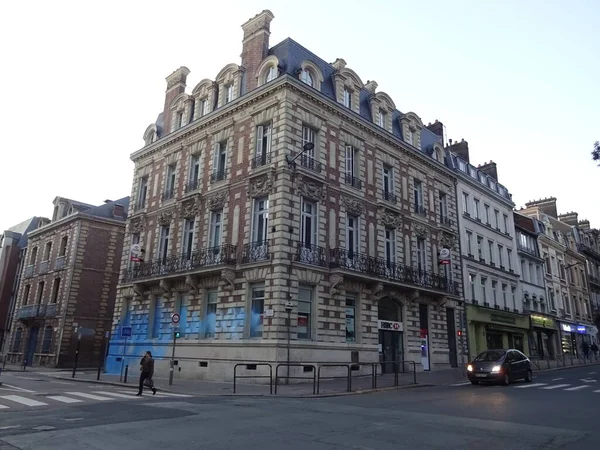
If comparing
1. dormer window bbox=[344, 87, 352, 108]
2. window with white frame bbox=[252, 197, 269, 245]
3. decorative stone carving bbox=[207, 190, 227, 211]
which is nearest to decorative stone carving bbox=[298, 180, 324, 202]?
window with white frame bbox=[252, 197, 269, 245]

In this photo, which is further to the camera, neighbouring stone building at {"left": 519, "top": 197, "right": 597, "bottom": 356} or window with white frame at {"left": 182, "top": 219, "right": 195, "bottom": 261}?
neighbouring stone building at {"left": 519, "top": 197, "right": 597, "bottom": 356}

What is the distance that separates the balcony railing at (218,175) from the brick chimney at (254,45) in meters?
4.24

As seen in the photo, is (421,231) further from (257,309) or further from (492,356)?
(257,309)

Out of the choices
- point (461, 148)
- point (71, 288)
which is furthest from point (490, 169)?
point (71, 288)

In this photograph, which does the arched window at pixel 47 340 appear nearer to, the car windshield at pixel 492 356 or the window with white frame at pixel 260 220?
the window with white frame at pixel 260 220

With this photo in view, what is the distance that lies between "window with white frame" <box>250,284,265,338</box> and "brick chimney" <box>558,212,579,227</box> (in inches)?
1901

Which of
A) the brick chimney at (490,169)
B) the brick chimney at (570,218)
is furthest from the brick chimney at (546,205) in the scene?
the brick chimney at (490,169)

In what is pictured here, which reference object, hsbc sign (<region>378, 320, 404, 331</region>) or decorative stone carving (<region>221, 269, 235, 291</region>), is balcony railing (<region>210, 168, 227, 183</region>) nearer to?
decorative stone carving (<region>221, 269, 235, 291</region>)

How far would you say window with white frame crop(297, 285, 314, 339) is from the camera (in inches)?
778

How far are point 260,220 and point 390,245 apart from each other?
315 inches

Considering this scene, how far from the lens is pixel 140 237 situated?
92.1 ft

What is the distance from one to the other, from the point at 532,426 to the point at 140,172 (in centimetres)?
2710

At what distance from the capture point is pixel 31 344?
125 feet

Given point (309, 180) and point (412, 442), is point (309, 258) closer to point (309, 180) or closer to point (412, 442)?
point (309, 180)
